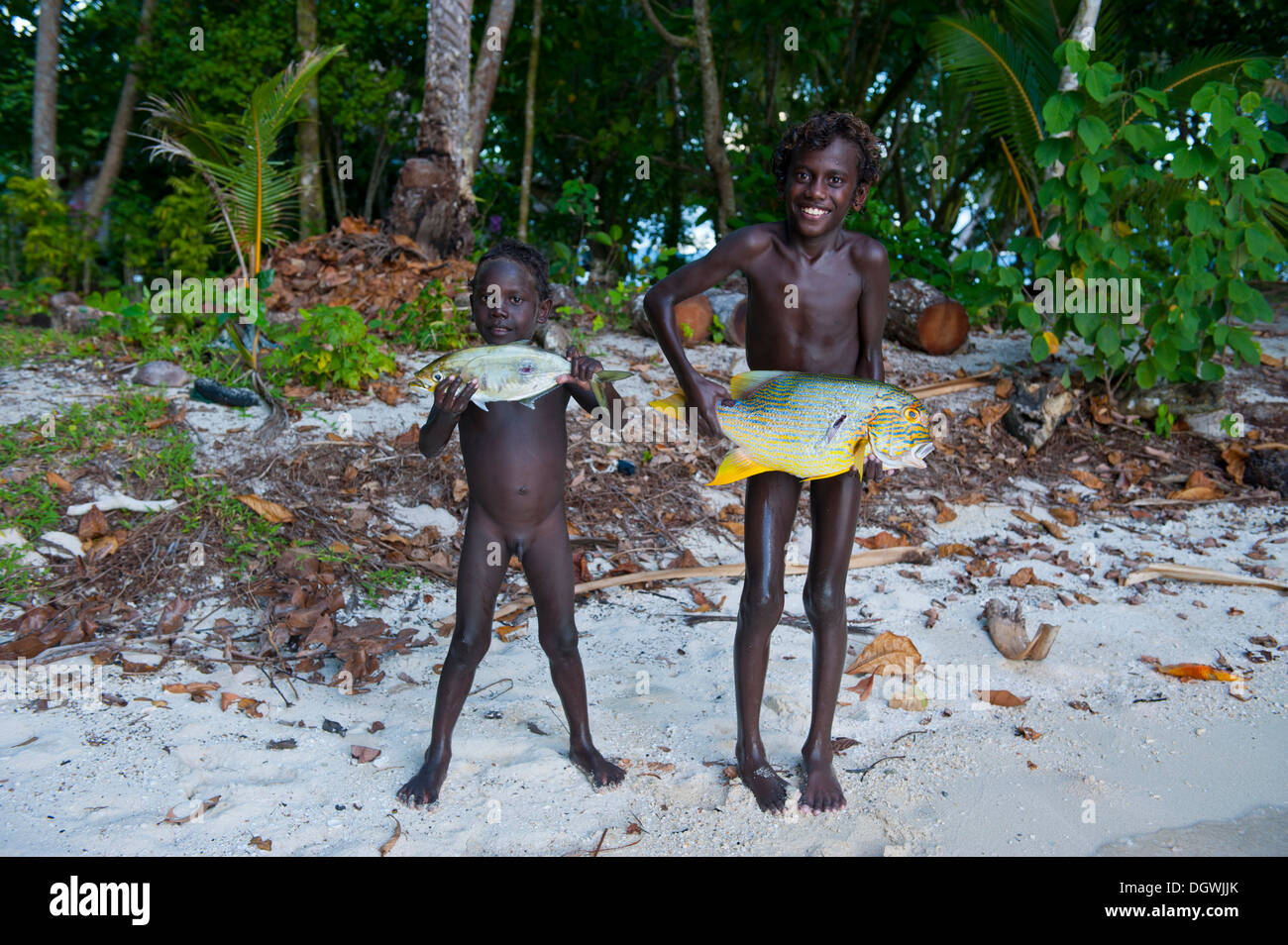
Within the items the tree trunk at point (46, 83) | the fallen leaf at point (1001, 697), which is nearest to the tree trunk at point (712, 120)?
the fallen leaf at point (1001, 697)

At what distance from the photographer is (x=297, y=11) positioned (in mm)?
8336

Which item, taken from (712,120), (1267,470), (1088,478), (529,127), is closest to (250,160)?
(529,127)

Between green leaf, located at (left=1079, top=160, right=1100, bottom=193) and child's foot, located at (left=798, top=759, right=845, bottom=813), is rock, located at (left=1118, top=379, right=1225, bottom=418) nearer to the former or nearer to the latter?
green leaf, located at (left=1079, top=160, right=1100, bottom=193)

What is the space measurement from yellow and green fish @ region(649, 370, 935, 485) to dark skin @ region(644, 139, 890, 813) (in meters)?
0.26

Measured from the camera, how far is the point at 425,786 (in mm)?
2906

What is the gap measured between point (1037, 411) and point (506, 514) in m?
4.58

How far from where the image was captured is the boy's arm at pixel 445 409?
251 cm

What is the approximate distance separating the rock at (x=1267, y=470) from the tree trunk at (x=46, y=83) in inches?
383

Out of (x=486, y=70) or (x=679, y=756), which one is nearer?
(x=679, y=756)

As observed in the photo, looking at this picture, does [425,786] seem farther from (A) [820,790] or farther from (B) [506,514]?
(A) [820,790]

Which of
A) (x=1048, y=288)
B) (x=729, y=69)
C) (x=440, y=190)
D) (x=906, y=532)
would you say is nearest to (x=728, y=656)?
(x=906, y=532)

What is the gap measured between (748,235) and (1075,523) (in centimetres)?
359

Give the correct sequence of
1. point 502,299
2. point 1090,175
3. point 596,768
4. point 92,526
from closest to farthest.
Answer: point 502,299, point 596,768, point 92,526, point 1090,175

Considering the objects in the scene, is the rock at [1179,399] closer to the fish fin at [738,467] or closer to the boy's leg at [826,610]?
the boy's leg at [826,610]
